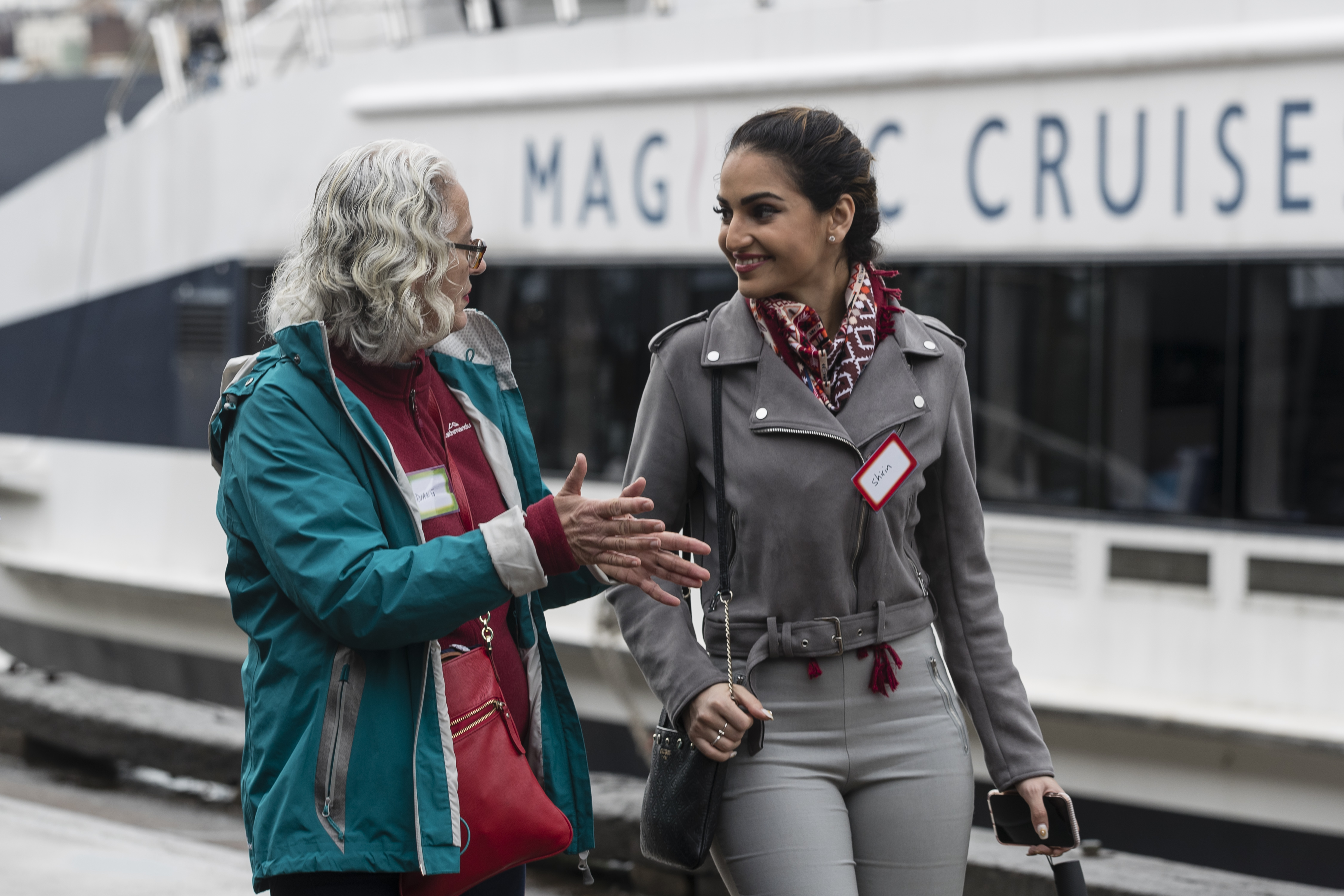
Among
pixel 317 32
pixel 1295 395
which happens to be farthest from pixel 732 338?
pixel 317 32

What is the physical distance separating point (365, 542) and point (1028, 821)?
1065 mm

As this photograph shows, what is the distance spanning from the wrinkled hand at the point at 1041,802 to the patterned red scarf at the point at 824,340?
0.61 m

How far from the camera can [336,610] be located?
6.16 ft

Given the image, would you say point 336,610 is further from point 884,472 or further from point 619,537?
point 884,472

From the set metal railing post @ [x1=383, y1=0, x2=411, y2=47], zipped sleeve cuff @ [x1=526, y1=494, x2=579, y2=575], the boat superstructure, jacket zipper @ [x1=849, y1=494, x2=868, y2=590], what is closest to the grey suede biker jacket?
jacket zipper @ [x1=849, y1=494, x2=868, y2=590]

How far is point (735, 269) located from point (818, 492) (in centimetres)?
36

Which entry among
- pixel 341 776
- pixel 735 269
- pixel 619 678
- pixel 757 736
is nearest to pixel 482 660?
pixel 341 776

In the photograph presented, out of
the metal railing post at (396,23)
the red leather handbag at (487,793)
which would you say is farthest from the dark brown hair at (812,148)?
the metal railing post at (396,23)

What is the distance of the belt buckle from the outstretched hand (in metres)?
0.29

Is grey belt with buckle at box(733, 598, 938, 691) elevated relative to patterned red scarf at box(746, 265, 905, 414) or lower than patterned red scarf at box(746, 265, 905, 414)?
lower

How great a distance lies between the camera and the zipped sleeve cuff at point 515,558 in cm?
191

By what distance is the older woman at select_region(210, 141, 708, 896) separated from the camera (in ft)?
6.25

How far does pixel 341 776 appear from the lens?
6.43 feet

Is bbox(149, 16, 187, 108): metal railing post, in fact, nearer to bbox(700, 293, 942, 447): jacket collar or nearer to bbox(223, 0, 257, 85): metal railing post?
bbox(223, 0, 257, 85): metal railing post
